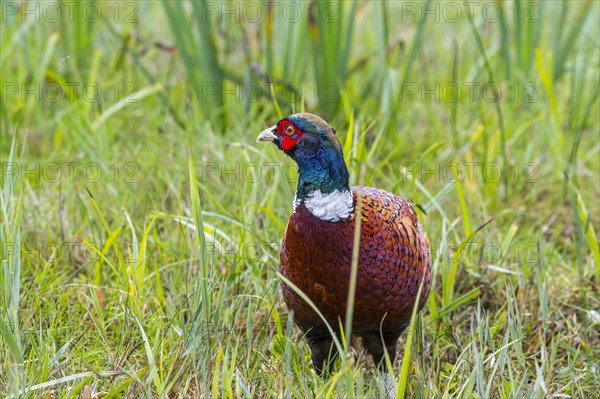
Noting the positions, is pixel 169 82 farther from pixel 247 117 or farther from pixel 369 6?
pixel 369 6

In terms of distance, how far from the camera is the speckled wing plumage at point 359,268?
268 cm

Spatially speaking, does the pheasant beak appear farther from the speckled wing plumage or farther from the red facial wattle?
the speckled wing plumage

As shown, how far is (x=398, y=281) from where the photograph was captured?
9.05 feet

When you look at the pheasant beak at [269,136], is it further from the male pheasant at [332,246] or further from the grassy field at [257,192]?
the grassy field at [257,192]

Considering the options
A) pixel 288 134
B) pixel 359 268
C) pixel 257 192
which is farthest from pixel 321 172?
pixel 257 192

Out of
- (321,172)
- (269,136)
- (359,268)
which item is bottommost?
(359,268)

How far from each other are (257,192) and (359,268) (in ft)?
4.17

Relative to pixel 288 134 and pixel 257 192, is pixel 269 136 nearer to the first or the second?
pixel 288 134

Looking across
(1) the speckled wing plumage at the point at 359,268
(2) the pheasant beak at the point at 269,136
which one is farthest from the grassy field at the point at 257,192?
(2) the pheasant beak at the point at 269,136

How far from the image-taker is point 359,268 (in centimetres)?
269

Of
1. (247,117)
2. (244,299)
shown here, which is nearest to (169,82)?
(247,117)

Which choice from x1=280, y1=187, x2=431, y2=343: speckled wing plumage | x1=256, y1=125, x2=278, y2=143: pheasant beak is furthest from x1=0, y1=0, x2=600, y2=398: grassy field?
x1=256, y1=125, x2=278, y2=143: pheasant beak

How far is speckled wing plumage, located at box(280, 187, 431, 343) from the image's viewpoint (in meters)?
2.68

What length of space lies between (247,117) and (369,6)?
1654 mm
